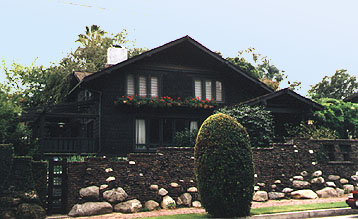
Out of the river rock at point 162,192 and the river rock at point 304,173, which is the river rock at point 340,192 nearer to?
the river rock at point 304,173

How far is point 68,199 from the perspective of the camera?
14.0 metres

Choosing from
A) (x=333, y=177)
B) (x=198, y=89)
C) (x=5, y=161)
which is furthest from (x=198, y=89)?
(x=5, y=161)

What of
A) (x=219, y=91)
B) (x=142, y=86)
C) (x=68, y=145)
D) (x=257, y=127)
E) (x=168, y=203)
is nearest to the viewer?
(x=168, y=203)

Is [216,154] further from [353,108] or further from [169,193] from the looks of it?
[353,108]

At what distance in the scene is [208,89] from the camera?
26172mm

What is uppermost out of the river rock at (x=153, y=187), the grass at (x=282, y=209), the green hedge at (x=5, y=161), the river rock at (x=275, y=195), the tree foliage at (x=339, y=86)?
the tree foliage at (x=339, y=86)

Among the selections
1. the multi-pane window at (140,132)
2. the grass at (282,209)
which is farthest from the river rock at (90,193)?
the multi-pane window at (140,132)

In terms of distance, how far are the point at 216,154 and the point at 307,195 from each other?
21.9 ft

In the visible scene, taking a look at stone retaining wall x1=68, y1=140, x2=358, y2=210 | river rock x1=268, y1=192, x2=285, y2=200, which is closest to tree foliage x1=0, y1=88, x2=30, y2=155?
stone retaining wall x1=68, y1=140, x2=358, y2=210

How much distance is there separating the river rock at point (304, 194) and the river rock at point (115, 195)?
7181mm

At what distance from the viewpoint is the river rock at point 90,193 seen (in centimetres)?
1410

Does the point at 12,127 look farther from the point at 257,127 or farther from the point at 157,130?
the point at 257,127

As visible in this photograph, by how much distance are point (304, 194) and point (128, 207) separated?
7.47 m

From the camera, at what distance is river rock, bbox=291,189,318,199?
1700 cm
